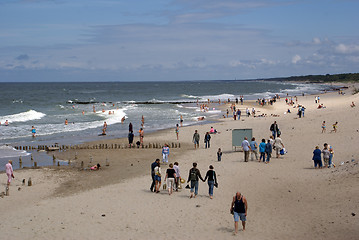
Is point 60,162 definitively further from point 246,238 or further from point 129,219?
point 246,238

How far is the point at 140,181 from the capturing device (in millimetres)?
18094

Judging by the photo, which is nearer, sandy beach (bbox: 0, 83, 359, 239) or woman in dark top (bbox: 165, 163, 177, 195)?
sandy beach (bbox: 0, 83, 359, 239)

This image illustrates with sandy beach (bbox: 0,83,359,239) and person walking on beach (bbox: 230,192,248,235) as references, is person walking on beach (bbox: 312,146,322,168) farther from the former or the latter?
person walking on beach (bbox: 230,192,248,235)

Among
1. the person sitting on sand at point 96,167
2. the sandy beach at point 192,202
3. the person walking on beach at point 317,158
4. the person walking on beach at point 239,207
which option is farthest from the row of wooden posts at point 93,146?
the person walking on beach at point 239,207

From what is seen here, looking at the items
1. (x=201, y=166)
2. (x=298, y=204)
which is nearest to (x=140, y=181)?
(x=201, y=166)

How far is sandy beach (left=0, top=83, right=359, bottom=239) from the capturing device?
11484 millimetres

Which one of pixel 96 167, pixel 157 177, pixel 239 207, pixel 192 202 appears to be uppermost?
pixel 239 207

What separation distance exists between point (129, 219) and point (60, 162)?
12.5 meters

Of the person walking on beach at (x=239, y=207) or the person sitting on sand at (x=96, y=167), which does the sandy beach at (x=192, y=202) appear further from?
the person walking on beach at (x=239, y=207)

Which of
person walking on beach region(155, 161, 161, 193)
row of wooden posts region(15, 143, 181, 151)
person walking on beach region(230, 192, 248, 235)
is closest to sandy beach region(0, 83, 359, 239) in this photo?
person walking on beach region(155, 161, 161, 193)

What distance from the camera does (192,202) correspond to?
556 inches

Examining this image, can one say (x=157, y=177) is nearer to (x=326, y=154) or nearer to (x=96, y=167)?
(x=96, y=167)

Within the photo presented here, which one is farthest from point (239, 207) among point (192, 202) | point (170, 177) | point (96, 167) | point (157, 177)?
point (96, 167)

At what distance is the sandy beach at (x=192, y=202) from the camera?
1148 cm
